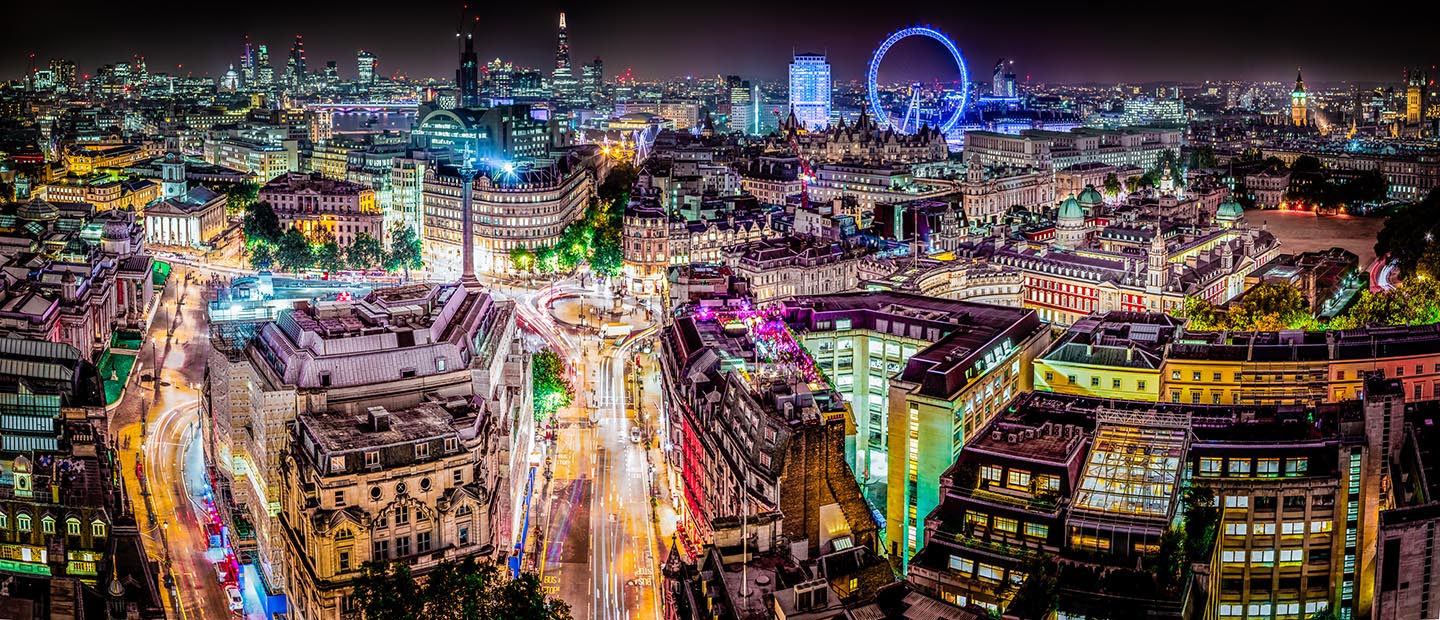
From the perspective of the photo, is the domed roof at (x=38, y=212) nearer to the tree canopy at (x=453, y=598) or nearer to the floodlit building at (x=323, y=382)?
the floodlit building at (x=323, y=382)

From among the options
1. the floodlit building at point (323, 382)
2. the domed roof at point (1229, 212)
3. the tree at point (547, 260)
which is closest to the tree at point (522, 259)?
the tree at point (547, 260)

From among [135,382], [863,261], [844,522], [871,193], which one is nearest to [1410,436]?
[844,522]

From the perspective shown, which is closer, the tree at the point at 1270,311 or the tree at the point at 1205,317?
Answer: the tree at the point at 1270,311

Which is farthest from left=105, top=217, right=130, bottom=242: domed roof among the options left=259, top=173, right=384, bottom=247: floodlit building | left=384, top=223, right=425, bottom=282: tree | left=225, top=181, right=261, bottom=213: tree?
left=225, top=181, right=261, bottom=213: tree

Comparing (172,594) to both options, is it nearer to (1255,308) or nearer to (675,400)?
(675,400)

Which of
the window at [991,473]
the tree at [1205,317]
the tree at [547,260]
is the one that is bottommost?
the window at [991,473]

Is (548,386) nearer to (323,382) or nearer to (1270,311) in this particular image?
(323,382)

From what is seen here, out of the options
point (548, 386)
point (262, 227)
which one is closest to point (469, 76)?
point (262, 227)
